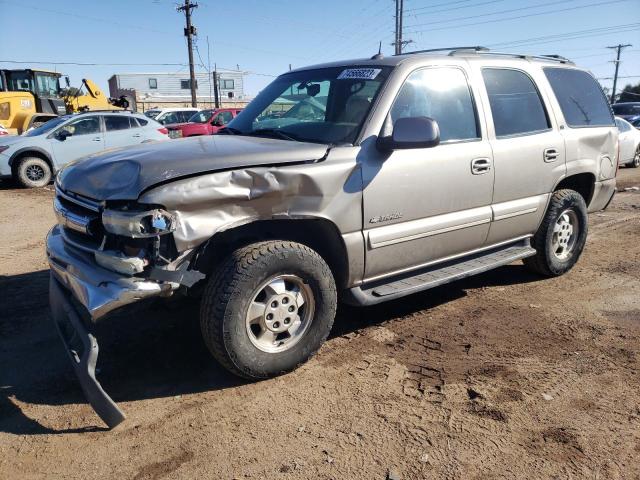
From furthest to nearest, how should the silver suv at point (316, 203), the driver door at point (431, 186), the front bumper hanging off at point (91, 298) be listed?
the driver door at point (431, 186), the silver suv at point (316, 203), the front bumper hanging off at point (91, 298)

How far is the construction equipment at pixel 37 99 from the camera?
53.8ft

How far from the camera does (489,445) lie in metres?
2.68

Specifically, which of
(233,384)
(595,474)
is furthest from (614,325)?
(233,384)

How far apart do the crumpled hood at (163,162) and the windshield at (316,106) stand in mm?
282

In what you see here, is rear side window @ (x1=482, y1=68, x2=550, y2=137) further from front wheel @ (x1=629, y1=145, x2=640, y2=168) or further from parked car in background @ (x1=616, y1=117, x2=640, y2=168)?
front wheel @ (x1=629, y1=145, x2=640, y2=168)

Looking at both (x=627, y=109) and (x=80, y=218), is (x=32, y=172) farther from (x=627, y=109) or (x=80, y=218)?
(x=627, y=109)

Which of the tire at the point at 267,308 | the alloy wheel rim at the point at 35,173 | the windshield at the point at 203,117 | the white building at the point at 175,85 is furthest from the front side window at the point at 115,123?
the white building at the point at 175,85

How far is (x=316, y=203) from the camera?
10.6ft

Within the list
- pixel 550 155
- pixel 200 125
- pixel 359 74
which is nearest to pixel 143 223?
pixel 359 74

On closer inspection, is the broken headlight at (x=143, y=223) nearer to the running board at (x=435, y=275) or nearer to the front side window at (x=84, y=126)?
the running board at (x=435, y=275)

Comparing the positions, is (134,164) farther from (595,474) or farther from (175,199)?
(595,474)

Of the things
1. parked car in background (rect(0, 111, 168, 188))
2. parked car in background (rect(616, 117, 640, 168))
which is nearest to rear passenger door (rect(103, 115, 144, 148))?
parked car in background (rect(0, 111, 168, 188))

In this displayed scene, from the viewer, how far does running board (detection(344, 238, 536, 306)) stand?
364 centimetres

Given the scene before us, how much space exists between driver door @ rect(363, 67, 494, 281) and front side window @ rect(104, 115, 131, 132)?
409 inches
